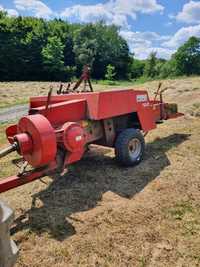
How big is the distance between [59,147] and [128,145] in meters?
1.40

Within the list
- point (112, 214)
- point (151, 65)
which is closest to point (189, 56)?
point (151, 65)

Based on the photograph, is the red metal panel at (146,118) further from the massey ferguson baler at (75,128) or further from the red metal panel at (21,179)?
the red metal panel at (21,179)

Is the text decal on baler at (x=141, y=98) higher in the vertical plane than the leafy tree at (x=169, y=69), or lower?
higher

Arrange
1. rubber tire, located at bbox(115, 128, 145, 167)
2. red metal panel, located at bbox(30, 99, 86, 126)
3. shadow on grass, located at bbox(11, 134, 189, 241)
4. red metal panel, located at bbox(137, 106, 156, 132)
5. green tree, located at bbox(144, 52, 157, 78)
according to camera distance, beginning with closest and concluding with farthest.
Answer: shadow on grass, located at bbox(11, 134, 189, 241) → red metal panel, located at bbox(30, 99, 86, 126) → rubber tire, located at bbox(115, 128, 145, 167) → red metal panel, located at bbox(137, 106, 156, 132) → green tree, located at bbox(144, 52, 157, 78)

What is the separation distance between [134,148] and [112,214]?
1865mm

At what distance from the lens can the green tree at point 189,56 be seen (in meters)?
51.9

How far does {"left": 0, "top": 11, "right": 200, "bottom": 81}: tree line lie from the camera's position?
1609 inches

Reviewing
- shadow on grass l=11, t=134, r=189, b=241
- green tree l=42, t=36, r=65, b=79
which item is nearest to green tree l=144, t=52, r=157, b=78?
green tree l=42, t=36, r=65, b=79

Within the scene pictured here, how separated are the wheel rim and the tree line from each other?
3462 cm

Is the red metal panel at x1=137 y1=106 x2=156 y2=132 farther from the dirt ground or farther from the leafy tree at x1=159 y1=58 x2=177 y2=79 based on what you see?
the leafy tree at x1=159 y1=58 x2=177 y2=79

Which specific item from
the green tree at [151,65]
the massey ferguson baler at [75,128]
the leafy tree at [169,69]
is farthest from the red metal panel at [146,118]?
the green tree at [151,65]

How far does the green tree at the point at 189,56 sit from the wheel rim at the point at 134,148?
48.4 metres

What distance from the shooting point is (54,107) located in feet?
15.1

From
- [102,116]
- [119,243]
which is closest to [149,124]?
[102,116]
